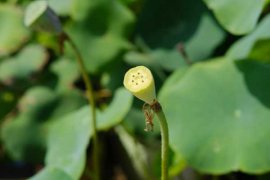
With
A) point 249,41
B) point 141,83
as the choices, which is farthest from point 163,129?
point 249,41

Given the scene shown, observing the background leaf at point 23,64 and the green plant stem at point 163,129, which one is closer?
the green plant stem at point 163,129

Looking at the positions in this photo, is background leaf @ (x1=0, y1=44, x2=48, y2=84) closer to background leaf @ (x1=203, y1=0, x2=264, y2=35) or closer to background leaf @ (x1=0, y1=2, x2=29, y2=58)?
background leaf @ (x1=0, y1=2, x2=29, y2=58)

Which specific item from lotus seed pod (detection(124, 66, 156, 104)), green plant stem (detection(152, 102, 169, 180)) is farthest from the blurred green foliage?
lotus seed pod (detection(124, 66, 156, 104))

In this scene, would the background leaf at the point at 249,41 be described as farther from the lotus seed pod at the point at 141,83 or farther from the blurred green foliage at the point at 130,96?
the lotus seed pod at the point at 141,83

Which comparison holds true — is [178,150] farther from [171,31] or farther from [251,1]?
[171,31]

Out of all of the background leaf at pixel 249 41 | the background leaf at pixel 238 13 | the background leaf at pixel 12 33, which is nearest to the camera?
the background leaf at pixel 238 13

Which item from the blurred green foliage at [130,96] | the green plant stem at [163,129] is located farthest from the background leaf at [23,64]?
the green plant stem at [163,129]

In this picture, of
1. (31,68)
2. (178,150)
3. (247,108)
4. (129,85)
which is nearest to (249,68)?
(247,108)

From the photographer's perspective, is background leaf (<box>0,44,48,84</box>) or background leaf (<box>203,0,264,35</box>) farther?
background leaf (<box>0,44,48,84</box>)
